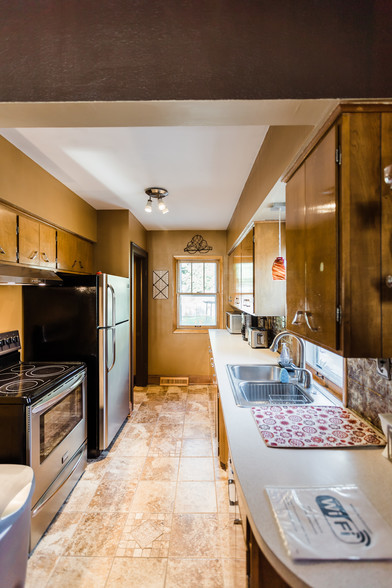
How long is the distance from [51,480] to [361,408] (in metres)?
1.96

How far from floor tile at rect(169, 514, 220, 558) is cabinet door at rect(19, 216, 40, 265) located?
2.13 m

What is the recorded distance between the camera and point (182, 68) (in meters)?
0.88

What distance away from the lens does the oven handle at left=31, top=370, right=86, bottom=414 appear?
184cm

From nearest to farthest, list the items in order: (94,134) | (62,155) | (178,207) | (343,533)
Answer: (343,533), (94,134), (62,155), (178,207)

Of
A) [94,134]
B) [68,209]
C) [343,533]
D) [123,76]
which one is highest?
[94,134]

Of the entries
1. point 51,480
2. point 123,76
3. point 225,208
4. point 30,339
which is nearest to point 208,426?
point 51,480

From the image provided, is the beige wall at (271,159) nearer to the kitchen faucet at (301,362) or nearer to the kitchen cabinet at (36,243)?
the kitchen faucet at (301,362)

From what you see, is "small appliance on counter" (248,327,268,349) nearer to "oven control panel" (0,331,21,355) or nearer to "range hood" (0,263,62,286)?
"range hood" (0,263,62,286)

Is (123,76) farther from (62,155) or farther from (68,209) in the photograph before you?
(68,209)

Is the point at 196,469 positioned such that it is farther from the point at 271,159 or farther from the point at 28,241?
the point at 271,159

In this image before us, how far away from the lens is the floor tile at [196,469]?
2.42 meters

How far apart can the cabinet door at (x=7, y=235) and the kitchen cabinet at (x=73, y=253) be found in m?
0.67

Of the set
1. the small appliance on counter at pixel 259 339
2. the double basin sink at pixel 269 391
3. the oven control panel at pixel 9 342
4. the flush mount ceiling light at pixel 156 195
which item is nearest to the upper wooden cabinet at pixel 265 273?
the double basin sink at pixel 269 391

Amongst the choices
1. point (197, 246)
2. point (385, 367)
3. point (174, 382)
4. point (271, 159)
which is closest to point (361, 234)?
point (385, 367)
